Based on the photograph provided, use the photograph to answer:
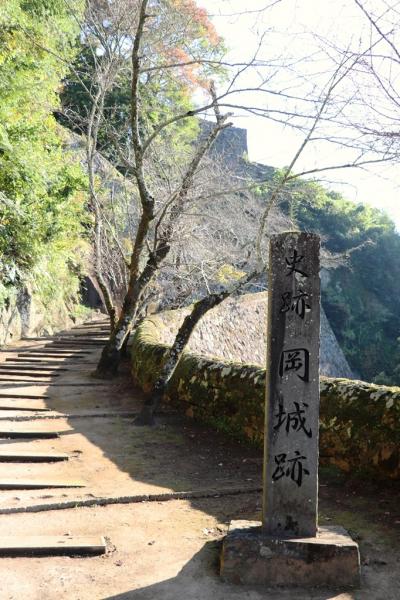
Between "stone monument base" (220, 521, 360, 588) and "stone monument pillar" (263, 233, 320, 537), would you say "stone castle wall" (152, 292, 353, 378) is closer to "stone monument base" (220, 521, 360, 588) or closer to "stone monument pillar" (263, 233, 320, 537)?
"stone monument pillar" (263, 233, 320, 537)

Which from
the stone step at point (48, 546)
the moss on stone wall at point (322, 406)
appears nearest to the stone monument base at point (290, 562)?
the stone step at point (48, 546)

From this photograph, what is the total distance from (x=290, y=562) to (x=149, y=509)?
64.1 inches

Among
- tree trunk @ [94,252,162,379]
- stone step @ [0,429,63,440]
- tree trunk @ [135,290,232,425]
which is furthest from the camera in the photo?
tree trunk @ [94,252,162,379]

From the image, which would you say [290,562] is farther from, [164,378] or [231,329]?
[231,329]

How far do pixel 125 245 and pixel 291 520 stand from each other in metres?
12.3

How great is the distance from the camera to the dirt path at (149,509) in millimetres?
3508

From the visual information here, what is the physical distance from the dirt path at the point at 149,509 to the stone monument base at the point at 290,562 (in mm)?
101

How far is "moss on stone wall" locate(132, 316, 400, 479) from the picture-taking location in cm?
503

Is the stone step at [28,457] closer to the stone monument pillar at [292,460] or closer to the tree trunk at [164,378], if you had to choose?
the tree trunk at [164,378]

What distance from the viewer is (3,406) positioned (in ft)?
27.0

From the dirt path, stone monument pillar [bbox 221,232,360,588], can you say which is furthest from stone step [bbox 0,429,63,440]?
stone monument pillar [bbox 221,232,360,588]

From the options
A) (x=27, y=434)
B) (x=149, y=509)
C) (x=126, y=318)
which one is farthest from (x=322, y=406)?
(x=126, y=318)

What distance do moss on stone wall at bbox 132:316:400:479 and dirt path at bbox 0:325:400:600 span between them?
224 mm

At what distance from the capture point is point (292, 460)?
3.90 m
